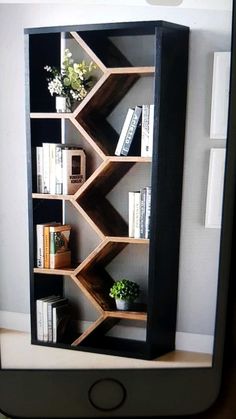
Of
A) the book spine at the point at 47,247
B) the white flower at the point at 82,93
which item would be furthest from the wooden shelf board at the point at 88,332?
the white flower at the point at 82,93

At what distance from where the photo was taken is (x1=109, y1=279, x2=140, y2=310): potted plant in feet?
1.83

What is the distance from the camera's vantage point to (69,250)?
577mm

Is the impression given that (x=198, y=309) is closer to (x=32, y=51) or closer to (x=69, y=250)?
(x=69, y=250)

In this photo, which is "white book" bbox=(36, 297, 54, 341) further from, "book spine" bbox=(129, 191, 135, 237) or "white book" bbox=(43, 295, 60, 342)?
"book spine" bbox=(129, 191, 135, 237)

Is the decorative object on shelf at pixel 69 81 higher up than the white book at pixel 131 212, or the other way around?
the decorative object on shelf at pixel 69 81

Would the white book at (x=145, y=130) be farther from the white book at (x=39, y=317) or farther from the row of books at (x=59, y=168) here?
the white book at (x=39, y=317)

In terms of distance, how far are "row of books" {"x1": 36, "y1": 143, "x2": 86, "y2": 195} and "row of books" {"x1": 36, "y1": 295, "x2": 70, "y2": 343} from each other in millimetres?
154

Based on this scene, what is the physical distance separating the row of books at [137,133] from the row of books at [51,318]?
225 millimetres

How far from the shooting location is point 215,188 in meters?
0.51

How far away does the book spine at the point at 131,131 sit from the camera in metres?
0.53

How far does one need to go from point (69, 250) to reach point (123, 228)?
3.4 inches

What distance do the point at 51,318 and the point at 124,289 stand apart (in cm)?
11

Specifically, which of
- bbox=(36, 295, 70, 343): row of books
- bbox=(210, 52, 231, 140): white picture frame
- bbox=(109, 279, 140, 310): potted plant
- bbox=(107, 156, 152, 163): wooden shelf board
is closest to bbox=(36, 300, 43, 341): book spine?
bbox=(36, 295, 70, 343): row of books

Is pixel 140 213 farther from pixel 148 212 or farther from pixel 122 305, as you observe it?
pixel 122 305
